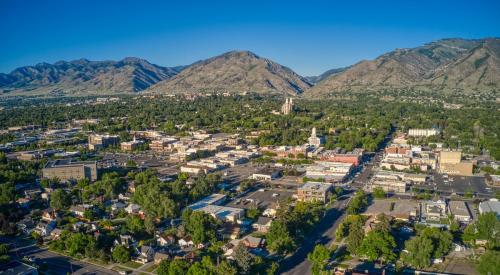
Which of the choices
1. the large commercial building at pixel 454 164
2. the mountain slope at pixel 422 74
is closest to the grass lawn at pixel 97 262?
the large commercial building at pixel 454 164

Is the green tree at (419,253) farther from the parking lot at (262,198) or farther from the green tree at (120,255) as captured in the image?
the green tree at (120,255)

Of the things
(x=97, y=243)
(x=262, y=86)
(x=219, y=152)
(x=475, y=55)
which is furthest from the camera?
(x=262, y=86)

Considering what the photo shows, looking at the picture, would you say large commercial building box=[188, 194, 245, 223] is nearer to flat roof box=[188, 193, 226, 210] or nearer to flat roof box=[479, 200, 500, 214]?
flat roof box=[188, 193, 226, 210]

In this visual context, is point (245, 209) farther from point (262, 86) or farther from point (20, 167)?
point (262, 86)

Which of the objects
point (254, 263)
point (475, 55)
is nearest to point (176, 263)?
point (254, 263)

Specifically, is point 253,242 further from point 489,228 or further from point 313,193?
point 489,228

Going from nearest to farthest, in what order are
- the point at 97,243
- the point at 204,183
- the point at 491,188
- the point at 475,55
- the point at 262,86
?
the point at 97,243, the point at 204,183, the point at 491,188, the point at 475,55, the point at 262,86
